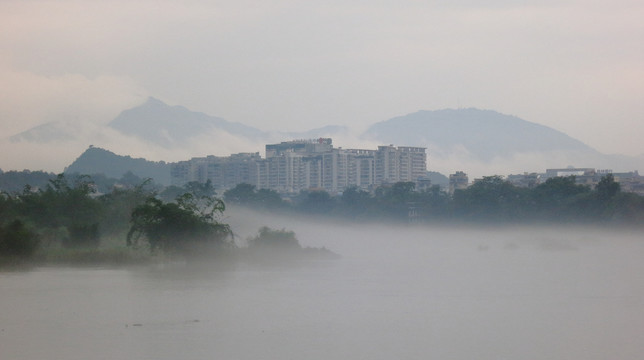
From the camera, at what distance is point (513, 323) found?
19969mm

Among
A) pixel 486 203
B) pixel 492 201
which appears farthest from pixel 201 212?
pixel 486 203

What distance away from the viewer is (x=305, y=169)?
13325 centimetres

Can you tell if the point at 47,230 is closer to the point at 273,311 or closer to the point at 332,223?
the point at 273,311

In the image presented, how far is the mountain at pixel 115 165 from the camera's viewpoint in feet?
489

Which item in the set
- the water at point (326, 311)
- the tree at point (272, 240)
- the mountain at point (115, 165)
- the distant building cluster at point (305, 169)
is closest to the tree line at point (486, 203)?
the water at point (326, 311)

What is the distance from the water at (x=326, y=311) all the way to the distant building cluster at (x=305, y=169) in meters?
94.5

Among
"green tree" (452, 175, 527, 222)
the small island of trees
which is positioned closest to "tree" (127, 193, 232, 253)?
the small island of trees

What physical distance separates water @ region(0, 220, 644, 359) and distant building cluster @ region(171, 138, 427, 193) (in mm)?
94509

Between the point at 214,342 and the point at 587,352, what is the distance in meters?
6.66

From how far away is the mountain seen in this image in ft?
489

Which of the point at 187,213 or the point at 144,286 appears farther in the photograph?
the point at 187,213

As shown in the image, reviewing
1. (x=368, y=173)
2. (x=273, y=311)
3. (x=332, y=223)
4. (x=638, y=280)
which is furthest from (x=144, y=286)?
(x=368, y=173)

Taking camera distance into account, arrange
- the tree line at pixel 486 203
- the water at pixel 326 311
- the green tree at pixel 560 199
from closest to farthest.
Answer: the water at pixel 326 311 < the tree line at pixel 486 203 < the green tree at pixel 560 199

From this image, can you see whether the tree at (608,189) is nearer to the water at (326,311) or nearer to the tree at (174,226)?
the water at (326,311)
